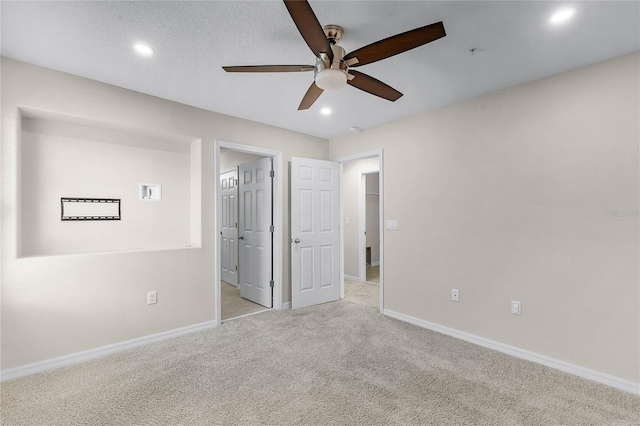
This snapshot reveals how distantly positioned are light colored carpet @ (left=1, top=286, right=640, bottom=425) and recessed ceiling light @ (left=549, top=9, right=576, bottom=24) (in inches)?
98.1

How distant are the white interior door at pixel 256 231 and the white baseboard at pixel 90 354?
3.33 ft

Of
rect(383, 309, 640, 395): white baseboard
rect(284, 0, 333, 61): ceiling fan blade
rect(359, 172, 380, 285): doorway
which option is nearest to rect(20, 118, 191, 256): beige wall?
rect(284, 0, 333, 61): ceiling fan blade

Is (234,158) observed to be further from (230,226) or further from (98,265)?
(98,265)

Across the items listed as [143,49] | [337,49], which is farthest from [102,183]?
[337,49]

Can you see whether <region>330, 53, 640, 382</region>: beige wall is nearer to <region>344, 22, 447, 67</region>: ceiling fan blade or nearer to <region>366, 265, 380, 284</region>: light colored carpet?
<region>344, 22, 447, 67</region>: ceiling fan blade

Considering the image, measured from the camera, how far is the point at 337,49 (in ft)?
5.75

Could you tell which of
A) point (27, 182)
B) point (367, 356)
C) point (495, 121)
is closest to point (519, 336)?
point (367, 356)

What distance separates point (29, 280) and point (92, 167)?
1114mm

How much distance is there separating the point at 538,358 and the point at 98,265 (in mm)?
3984

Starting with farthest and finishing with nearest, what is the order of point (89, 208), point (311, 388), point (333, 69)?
1. point (89, 208)
2. point (311, 388)
3. point (333, 69)

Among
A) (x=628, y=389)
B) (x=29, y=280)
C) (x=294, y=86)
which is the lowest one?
(x=628, y=389)

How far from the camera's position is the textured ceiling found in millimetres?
1761

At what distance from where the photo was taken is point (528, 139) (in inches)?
106

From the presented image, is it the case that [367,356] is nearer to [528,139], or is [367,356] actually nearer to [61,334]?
[528,139]
